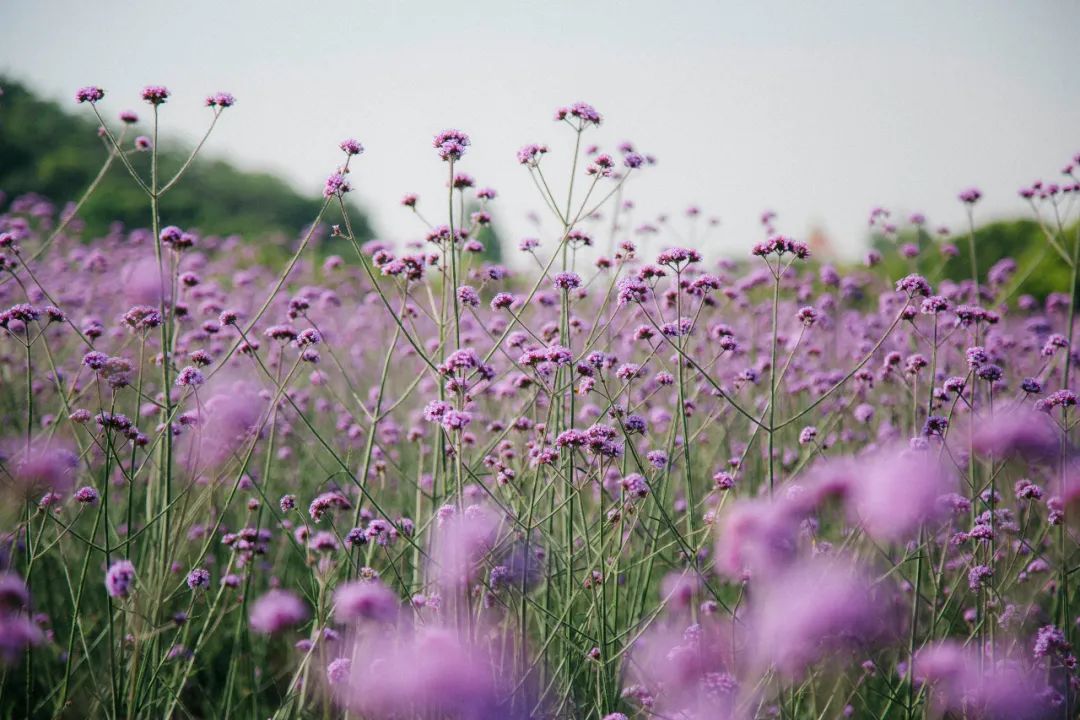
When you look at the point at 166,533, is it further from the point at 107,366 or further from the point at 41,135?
the point at 41,135

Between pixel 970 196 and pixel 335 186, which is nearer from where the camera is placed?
pixel 335 186

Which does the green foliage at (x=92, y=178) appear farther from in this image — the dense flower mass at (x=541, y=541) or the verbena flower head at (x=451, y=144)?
the verbena flower head at (x=451, y=144)

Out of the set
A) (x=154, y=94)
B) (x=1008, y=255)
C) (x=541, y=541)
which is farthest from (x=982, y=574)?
(x=1008, y=255)

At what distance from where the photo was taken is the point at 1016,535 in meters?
2.78

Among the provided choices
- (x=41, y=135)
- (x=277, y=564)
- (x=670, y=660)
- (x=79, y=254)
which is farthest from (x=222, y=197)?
(x=670, y=660)

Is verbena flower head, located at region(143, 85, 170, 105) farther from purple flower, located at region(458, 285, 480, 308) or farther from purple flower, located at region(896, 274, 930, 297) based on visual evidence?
purple flower, located at region(896, 274, 930, 297)

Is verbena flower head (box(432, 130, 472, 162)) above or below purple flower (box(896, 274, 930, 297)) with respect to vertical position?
above

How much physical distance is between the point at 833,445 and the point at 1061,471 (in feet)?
5.73

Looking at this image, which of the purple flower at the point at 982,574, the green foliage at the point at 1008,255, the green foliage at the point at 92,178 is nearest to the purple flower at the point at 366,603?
the purple flower at the point at 982,574

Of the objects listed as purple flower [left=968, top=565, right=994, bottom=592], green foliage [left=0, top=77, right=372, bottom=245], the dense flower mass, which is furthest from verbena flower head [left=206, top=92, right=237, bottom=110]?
green foliage [left=0, top=77, right=372, bottom=245]

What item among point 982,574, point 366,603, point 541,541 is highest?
point 366,603

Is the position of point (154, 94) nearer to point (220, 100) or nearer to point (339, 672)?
point (220, 100)

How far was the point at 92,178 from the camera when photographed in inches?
736

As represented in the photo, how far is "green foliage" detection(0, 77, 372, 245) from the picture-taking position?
58.5ft
